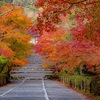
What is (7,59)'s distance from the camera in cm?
4028

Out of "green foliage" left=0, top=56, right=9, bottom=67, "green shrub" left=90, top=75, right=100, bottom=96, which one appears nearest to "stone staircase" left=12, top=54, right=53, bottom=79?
"green foliage" left=0, top=56, right=9, bottom=67

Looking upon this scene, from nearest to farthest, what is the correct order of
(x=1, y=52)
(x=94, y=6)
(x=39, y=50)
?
(x=94, y=6) < (x=1, y=52) < (x=39, y=50)

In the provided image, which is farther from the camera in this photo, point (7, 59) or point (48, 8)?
point (7, 59)

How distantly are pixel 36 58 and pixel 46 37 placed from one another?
29.6 m

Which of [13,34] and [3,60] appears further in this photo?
[13,34]

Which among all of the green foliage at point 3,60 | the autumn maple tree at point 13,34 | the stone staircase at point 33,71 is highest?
the autumn maple tree at point 13,34

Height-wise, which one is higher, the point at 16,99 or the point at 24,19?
the point at 24,19

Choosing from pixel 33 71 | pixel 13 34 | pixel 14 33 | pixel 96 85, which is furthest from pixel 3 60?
pixel 33 71

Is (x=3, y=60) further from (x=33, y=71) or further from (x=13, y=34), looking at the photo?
(x=33, y=71)

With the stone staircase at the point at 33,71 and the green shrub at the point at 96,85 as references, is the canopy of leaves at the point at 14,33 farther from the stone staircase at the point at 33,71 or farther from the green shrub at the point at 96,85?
the green shrub at the point at 96,85

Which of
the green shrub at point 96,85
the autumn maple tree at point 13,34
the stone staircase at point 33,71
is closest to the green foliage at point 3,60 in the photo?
the autumn maple tree at point 13,34

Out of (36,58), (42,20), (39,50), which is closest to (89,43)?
(42,20)

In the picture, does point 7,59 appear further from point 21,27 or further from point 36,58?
point 36,58

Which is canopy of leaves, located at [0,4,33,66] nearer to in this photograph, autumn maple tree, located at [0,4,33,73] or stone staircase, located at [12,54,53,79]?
autumn maple tree, located at [0,4,33,73]
